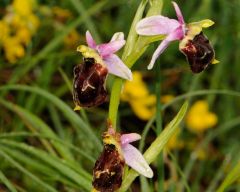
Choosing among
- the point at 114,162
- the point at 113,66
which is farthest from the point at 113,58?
the point at 114,162

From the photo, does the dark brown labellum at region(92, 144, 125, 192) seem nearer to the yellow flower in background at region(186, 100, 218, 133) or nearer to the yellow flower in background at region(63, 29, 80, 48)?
the yellow flower in background at region(186, 100, 218, 133)

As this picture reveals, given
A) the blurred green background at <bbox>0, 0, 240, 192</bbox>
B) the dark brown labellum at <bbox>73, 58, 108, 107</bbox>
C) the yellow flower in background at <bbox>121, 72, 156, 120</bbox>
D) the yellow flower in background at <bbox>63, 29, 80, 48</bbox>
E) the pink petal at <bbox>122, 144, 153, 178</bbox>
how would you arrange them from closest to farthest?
the dark brown labellum at <bbox>73, 58, 108, 107</bbox> → the pink petal at <bbox>122, 144, 153, 178</bbox> → the blurred green background at <bbox>0, 0, 240, 192</bbox> → the yellow flower in background at <bbox>121, 72, 156, 120</bbox> → the yellow flower in background at <bbox>63, 29, 80, 48</bbox>

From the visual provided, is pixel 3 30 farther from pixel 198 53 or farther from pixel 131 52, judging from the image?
pixel 198 53

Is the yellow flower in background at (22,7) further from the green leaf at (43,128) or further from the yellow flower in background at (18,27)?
the green leaf at (43,128)

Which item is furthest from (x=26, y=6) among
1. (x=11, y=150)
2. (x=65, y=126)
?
(x=11, y=150)

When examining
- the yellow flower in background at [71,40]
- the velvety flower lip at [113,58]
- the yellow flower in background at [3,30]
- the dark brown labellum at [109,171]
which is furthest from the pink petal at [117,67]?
the yellow flower in background at [71,40]

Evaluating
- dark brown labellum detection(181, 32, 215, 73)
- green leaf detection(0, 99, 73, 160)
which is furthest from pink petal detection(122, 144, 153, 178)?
green leaf detection(0, 99, 73, 160)
